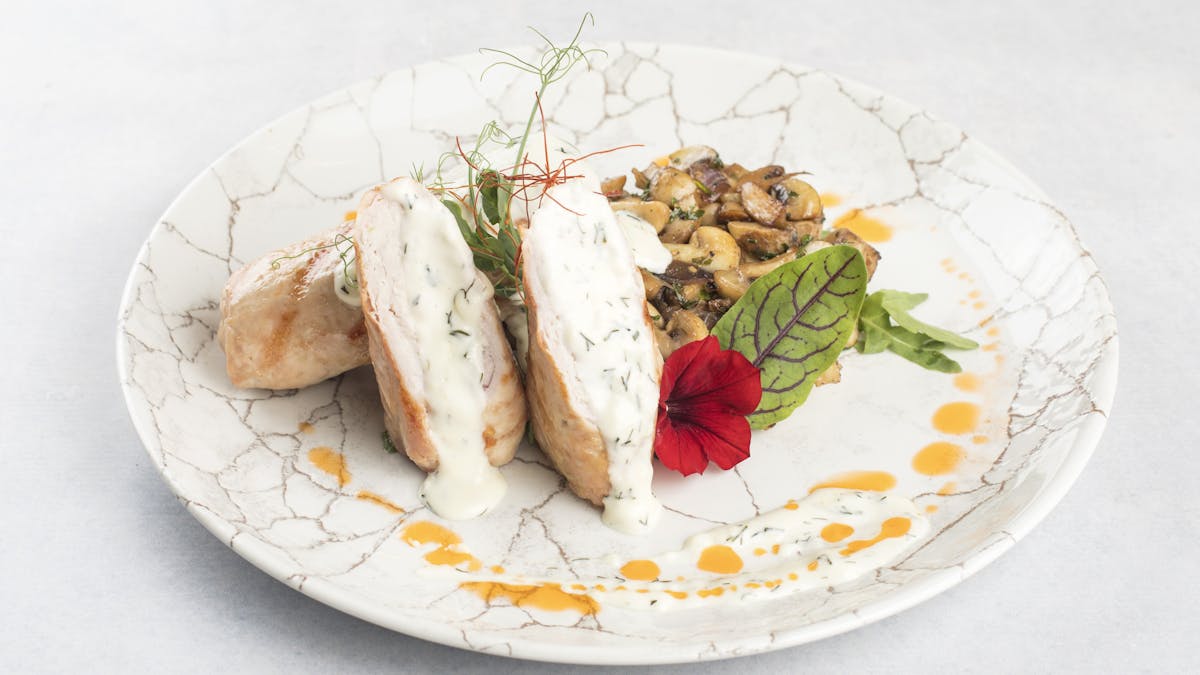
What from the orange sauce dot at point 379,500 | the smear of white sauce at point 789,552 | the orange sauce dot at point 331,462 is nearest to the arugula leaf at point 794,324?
the smear of white sauce at point 789,552

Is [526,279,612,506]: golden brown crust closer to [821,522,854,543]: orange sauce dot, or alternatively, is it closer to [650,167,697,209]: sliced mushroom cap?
[821,522,854,543]: orange sauce dot

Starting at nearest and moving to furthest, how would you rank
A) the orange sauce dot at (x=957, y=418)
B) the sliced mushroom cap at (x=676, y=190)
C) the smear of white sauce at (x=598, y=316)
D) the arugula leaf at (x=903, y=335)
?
the smear of white sauce at (x=598, y=316) < the orange sauce dot at (x=957, y=418) < the arugula leaf at (x=903, y=335) < the sliced mushroom cap at (x=676, y=190)

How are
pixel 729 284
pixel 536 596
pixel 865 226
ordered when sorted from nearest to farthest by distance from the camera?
pixel 536 596 → pixel 729 284 → pixel 865 226

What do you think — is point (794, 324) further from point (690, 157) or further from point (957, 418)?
point (690, 157)

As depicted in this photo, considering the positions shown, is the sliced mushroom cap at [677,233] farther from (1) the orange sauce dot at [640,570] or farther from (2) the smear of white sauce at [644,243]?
(1) the orange sauce dot at [640,570]

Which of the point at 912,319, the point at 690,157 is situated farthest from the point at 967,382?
the point at 690,157

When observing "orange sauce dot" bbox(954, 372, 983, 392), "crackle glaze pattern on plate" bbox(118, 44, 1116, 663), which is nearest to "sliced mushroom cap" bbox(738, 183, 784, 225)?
"crackle glaze pattern on plate" bbox(118, 44, 1116, 663)

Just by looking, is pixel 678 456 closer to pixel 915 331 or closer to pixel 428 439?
pixel 428 439
